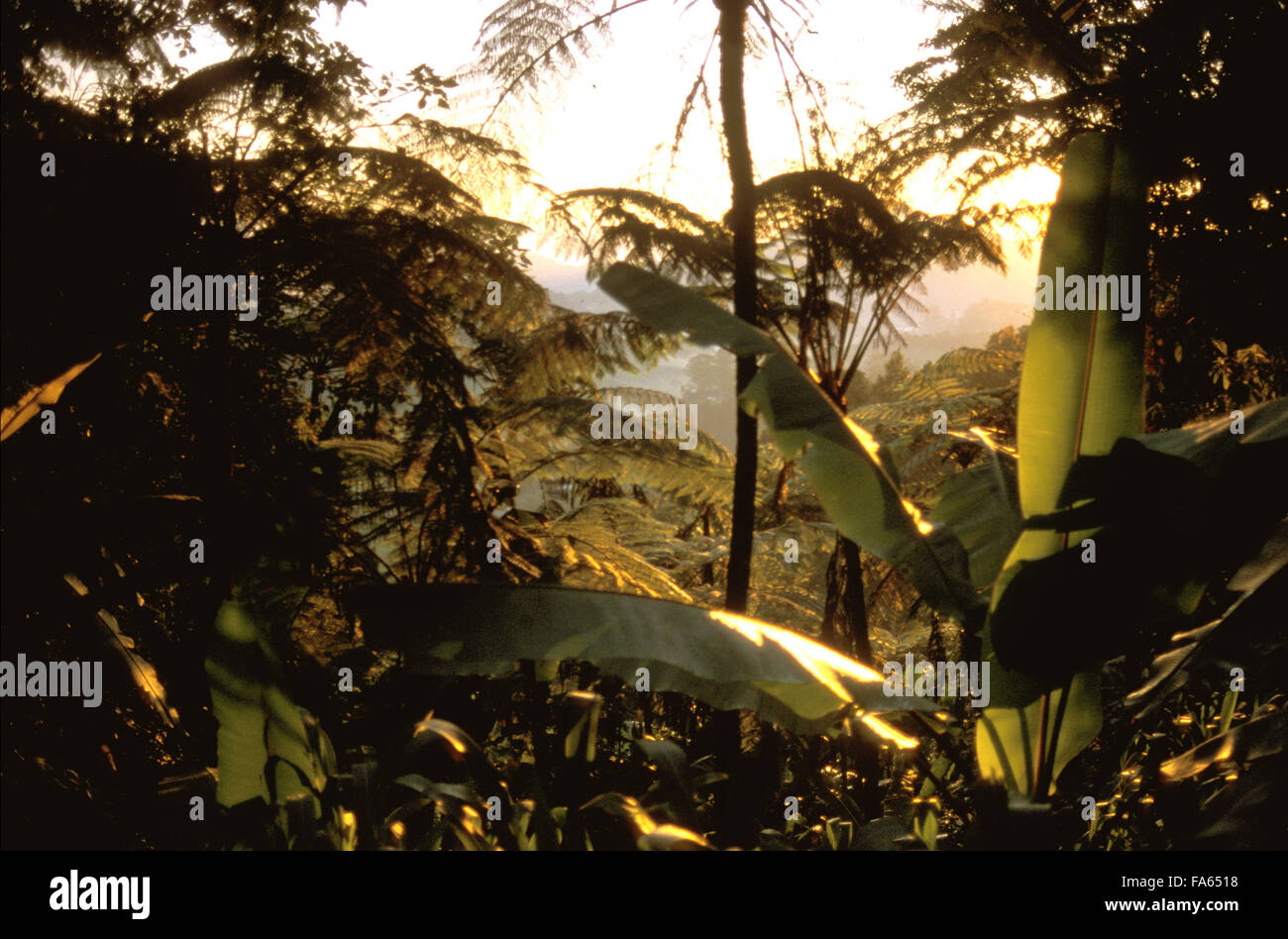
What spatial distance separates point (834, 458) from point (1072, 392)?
61 cm

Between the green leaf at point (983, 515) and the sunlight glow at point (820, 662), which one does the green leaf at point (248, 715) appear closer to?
the sunlight glow at point (820, 662)

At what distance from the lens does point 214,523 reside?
3.32 meters

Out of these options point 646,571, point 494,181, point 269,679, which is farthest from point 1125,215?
point 494,181

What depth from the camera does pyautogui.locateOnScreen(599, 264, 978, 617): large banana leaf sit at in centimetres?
163

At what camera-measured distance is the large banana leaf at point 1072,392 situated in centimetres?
169

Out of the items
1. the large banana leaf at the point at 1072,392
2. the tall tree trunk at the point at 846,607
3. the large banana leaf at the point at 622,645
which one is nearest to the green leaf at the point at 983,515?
the large banana leaf at the point at 1072,392

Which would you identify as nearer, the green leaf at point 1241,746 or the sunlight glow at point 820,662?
the sunlight glow at point 820,662

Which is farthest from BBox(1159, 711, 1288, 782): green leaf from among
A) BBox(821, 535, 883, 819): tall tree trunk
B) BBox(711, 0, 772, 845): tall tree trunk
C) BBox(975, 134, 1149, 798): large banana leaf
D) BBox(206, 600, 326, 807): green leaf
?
BBox(821, 535, 883, 819): tall tree trunk

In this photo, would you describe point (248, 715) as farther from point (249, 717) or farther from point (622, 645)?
point (622, 645)

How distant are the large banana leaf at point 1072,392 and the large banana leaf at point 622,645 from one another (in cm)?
35

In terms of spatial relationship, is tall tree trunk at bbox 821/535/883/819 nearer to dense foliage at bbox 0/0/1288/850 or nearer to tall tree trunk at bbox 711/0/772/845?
dense foliage at bbox 0/0/1288/850
